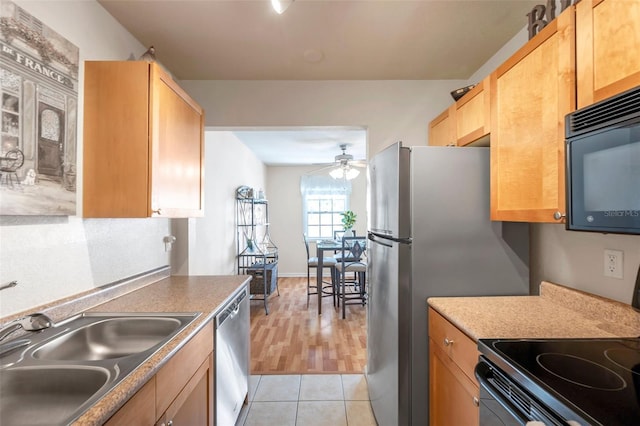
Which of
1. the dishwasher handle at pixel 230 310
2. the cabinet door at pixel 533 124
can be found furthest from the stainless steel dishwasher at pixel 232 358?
the cabinet door at pixel 533 124

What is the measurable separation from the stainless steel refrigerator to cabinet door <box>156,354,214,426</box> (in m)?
0.95

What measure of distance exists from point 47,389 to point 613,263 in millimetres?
2161

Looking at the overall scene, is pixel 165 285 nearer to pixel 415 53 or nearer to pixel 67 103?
pixel 67 103

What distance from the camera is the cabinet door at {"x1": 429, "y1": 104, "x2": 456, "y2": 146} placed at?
6.62 feet

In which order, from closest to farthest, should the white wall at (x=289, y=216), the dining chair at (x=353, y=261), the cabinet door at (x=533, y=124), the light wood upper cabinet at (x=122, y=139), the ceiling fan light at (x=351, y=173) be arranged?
the cabinet door at (x=533, y=124), the light wood upper cabinet at (x=122, y=139), the dining chair at (x=353, y=261), the ceiling fan light at (x=351, y=173), the white wall at (x=289, y=216)

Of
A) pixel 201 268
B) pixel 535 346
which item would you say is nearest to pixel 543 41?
pixel 535 346

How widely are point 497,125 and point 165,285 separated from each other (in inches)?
85.6

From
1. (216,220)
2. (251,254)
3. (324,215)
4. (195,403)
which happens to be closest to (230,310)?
(195,403)

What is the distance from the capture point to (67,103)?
1347mm

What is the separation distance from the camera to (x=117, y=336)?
1322 mm

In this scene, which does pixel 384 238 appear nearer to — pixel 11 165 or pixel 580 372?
pixel 580 372

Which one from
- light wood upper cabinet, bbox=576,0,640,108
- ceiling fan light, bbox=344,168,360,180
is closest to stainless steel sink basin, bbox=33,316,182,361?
light wood upper cabinet, bbox=576,0,640,108

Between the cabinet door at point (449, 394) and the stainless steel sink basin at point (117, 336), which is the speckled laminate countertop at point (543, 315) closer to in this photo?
the cabinet door at point (449, 394)

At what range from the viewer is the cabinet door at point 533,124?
1107 mm
